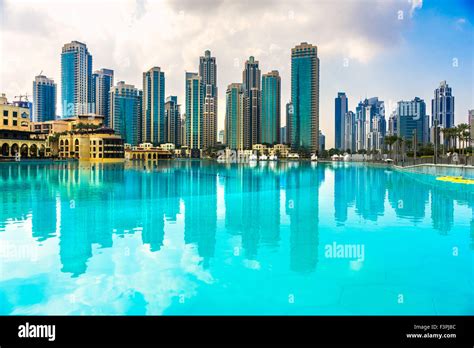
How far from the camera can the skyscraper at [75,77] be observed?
497ft

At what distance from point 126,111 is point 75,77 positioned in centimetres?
2659

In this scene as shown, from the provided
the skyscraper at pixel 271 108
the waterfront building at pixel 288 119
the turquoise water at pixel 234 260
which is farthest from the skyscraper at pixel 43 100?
the turquoise water at pixel 234 260

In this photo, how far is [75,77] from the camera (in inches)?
6053

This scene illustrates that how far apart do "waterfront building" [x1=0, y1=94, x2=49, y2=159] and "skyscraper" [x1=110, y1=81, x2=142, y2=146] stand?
203 ft

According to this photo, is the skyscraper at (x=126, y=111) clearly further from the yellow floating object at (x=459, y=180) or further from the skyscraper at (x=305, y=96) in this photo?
the yellow floating object at (x=459, y=180)

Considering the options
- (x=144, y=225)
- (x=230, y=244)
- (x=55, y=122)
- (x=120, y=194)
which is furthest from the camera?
(x=55, y=122)

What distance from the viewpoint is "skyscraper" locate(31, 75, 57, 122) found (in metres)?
139

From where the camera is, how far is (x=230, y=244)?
11.5 metres

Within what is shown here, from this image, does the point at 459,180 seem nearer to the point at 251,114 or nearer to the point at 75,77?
the point at 251,114

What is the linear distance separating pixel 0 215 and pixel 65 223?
3610mm

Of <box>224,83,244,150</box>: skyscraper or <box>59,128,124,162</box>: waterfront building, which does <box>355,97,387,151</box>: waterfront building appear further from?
<box>59,128,124,162</box>: waterfront building

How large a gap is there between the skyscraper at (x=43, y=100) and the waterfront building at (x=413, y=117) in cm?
12409
